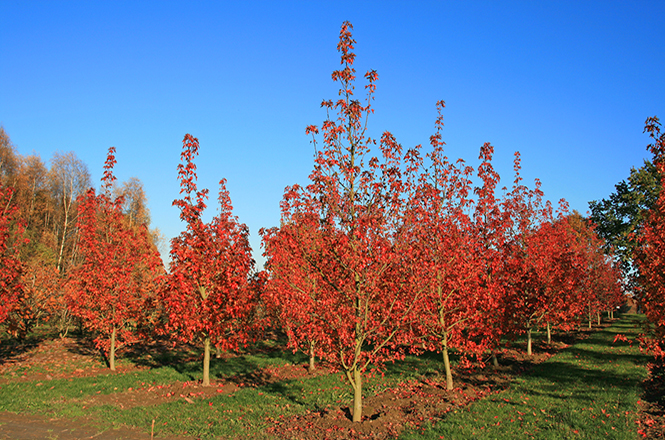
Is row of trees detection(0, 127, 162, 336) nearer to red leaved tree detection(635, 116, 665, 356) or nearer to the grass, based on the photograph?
the grass

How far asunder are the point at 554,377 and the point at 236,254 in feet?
41.3

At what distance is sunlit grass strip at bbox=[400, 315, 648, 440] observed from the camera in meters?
8.66

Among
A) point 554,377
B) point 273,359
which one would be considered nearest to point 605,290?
point 554,377

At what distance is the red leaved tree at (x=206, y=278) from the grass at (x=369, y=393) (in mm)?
2301

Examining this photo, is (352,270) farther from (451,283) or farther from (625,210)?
(625,210)

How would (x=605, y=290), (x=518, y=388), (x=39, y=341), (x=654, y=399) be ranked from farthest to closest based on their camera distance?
(x=605, y=290)
(x=39, y=341)
(x=518, y=388)
(x=654, y=399)

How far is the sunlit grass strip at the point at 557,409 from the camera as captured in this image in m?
8.66

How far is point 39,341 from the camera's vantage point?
23.4m

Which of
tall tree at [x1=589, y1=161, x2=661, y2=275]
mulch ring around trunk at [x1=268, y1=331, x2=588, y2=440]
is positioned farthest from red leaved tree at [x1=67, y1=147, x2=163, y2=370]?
tall tree at [x1=589, y1=161, x2=661, y2=275]

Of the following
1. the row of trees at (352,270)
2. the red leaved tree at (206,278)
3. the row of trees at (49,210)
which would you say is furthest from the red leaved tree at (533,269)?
the row of trees at (49,210)

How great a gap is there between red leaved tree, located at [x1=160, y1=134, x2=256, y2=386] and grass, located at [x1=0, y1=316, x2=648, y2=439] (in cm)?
230

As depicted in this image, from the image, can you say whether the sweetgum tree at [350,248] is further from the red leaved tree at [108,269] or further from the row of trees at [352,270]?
the red leaved tree at [108,269]

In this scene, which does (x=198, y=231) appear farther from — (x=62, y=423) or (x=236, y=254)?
(x=62, y=423)

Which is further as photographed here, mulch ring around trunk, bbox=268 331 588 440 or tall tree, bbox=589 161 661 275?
tall tree, bbox=589 161 661 275
